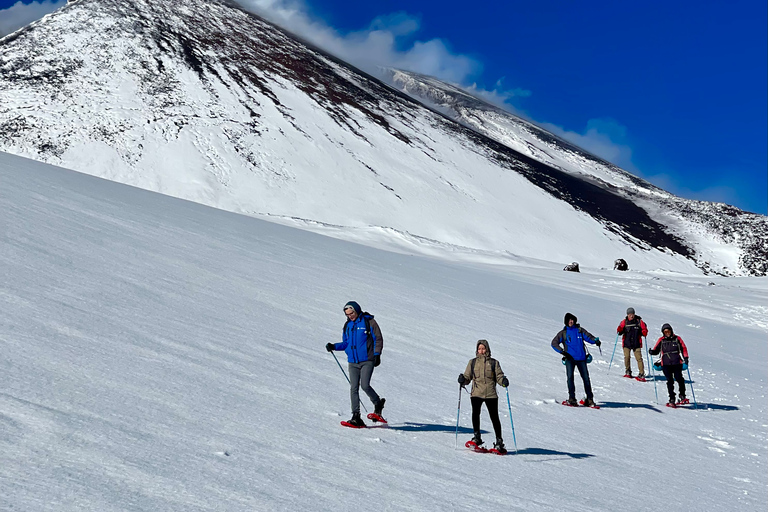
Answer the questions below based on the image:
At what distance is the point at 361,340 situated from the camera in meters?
8.01

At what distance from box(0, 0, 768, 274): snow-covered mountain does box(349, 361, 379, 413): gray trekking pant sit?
33741 millimetres

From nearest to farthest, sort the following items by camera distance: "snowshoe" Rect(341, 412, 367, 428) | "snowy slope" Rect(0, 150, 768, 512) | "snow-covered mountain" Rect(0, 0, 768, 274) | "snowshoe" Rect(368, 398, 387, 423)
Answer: "snowy slope" Rect(0, 150, 768, 512) → "snowshoe" Rect(341, 412, 367, 428) → "snowshoe" Rect(368, 398, 387, 423) → "snow-covered mountain" Rect(0, 0, 768, 274)

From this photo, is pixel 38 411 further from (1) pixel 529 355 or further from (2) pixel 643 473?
(1) pixel 529 355

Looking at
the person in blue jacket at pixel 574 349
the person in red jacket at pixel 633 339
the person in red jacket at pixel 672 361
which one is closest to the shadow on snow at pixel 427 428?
the person in blue jacket at pixel 574 349

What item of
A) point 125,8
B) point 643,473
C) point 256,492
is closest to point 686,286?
point 643,473

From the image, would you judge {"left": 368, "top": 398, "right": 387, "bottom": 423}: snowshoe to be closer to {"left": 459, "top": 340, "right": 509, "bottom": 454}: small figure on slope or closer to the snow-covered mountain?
{"left": 459, "top": 340, "right": 509, "bottom": 454}: small figure on slope

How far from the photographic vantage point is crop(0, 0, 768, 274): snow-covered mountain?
5844cm

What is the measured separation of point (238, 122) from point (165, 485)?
2732 inches

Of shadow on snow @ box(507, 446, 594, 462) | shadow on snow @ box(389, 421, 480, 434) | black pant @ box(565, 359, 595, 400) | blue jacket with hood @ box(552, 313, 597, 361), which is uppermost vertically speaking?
blue jacket with hood @ box(552, 313, 597, 361)

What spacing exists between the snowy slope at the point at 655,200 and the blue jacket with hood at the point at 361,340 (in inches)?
2751

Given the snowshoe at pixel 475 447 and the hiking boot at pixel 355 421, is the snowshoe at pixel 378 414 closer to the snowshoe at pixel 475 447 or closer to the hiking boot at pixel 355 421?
the hiking boot at pixel 355 421

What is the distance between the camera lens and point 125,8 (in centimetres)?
9588

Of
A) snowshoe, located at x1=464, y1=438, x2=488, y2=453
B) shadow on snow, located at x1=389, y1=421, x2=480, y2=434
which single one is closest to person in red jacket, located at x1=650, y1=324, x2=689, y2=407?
shadow on snow, located at x1=389, y1=421, x2=480, y2=434

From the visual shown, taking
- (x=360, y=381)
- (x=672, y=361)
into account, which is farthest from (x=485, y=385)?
(x=672, y=361)
